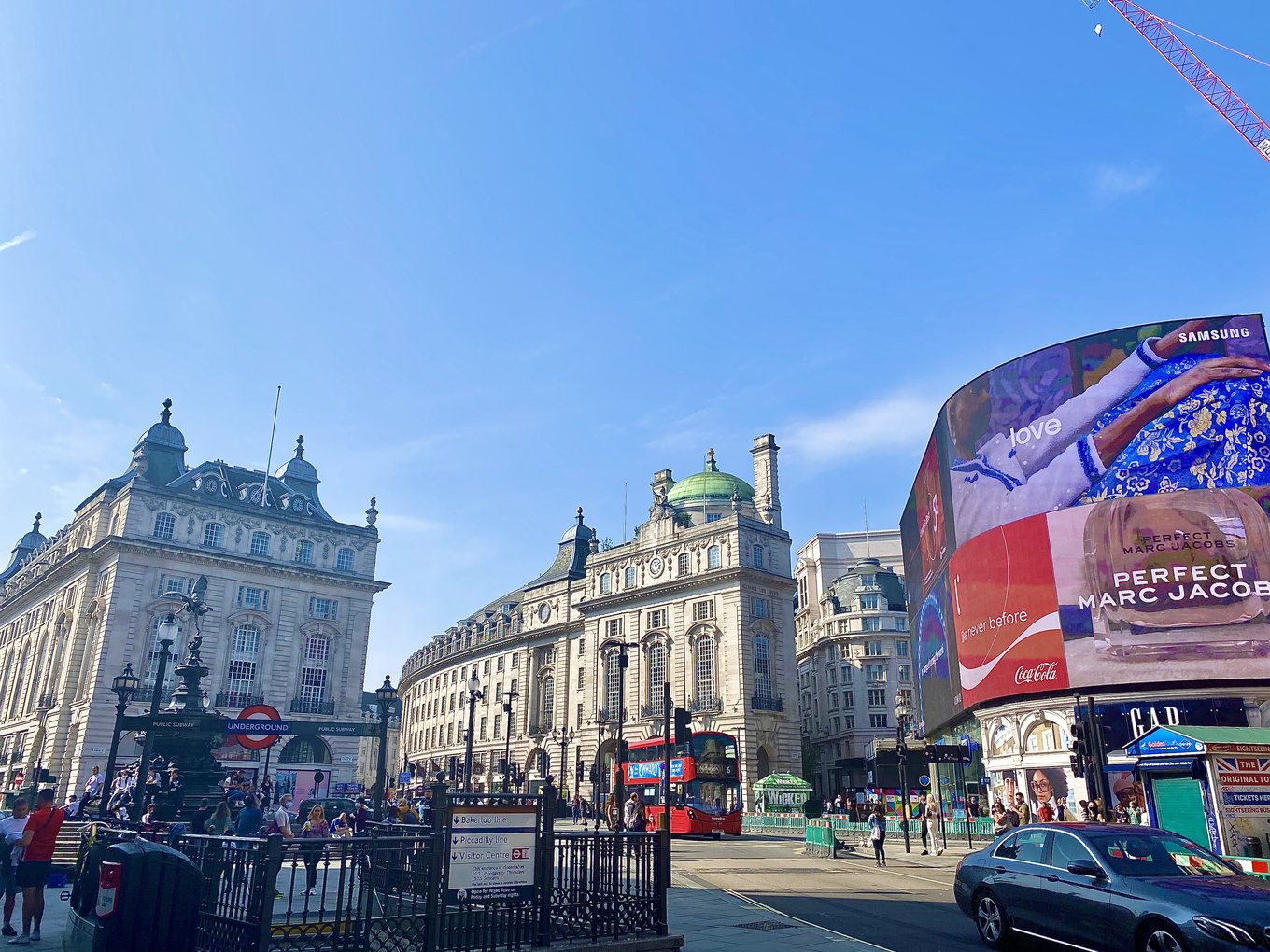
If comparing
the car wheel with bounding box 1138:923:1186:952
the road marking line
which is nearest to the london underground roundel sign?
the road marking line

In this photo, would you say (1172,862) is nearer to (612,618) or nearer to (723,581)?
(723,581)

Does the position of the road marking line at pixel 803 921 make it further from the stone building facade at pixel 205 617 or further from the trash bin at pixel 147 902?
the stone building facade at pixel 205 617

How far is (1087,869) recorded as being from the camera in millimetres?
10312

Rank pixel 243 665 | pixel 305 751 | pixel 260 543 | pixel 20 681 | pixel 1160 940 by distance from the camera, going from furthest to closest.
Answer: pixel 20 681
pixel 260 543
pixel 305 751
pixel 243 665
pixel 1160 940

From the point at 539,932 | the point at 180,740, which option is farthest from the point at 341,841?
the point at 180,740

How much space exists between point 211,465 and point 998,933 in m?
67.0

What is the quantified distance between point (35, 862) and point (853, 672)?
7857 centimetres

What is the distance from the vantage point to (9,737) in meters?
69.2

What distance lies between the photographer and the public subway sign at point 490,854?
891 centimetres

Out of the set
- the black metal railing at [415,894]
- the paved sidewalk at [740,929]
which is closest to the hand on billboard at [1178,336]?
the paved sidewalk at [740,929]

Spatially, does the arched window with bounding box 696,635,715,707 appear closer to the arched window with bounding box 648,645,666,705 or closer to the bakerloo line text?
the arched window with bounding box 648,645,666,705

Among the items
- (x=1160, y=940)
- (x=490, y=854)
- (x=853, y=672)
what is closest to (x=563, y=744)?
(x=853, y=672)

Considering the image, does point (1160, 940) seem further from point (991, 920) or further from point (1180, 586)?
point (1180, 586)

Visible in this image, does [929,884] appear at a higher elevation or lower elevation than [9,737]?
lower
